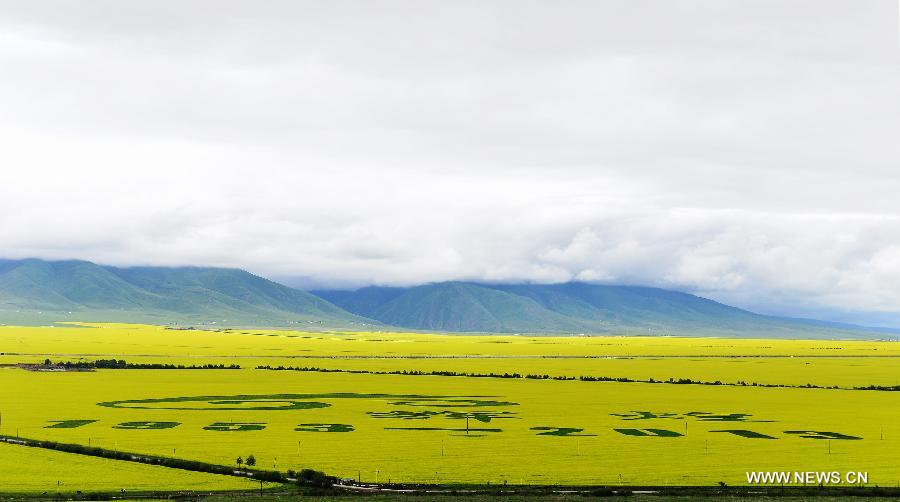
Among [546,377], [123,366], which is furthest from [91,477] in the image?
[123,366]

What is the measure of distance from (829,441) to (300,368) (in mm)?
108380

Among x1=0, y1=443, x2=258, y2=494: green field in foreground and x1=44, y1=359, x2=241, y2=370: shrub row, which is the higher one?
x1=44, y1=359, x2=241, y2=370: shrub row

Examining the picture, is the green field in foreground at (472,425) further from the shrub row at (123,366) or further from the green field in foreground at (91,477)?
the shrub row at (123,366)

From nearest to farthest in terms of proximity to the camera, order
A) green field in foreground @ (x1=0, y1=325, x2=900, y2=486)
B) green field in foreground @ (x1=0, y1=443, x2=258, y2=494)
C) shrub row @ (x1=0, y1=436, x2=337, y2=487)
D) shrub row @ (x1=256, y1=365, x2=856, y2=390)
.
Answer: green field in foreground @ (x1=0, y1=443, x2=258, y2=494) < shrub row @ (x1=0, y1=436, x2=337, y2=487) < green field in foreground @ (x1=0, y1=325, x2=900, y2=486) < shrub row @ (x1=256, y1=365, x2=856, y2=390)

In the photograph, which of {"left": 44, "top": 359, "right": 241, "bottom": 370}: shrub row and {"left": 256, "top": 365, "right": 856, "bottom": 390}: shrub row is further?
{"left": 44, "top": 359, "right": 241, "bottom": 370}: shrub row

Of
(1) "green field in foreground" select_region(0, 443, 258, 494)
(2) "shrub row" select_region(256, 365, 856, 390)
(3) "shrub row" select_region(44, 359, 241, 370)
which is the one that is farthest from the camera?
(3) "shrub row" select_region(44, 359, 241, 370)

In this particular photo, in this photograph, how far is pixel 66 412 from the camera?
101250mm

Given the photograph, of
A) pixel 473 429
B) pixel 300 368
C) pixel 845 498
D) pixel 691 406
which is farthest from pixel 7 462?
pixel 300 368

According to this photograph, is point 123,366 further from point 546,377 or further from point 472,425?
point 472,425

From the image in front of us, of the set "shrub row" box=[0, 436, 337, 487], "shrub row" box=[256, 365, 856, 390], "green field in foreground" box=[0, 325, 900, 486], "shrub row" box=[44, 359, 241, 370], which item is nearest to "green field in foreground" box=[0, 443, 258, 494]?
"shrub row" box=[0, 436, 337, 487]

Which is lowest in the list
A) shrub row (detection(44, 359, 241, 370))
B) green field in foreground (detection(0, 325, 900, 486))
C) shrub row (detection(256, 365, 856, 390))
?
green field in foreground (detection(0, 325, 900, 486))

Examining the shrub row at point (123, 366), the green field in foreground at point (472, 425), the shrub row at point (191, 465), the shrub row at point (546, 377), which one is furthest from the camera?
the shrub row at point (123, 366)

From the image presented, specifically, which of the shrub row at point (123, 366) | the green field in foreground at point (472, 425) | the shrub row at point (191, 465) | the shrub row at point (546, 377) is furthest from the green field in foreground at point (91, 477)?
the shrub row at point (123, 366)

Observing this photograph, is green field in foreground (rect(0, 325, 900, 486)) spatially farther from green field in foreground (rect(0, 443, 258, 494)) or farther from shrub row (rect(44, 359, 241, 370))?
shrub row (rect(44, 359, 241, 370))
